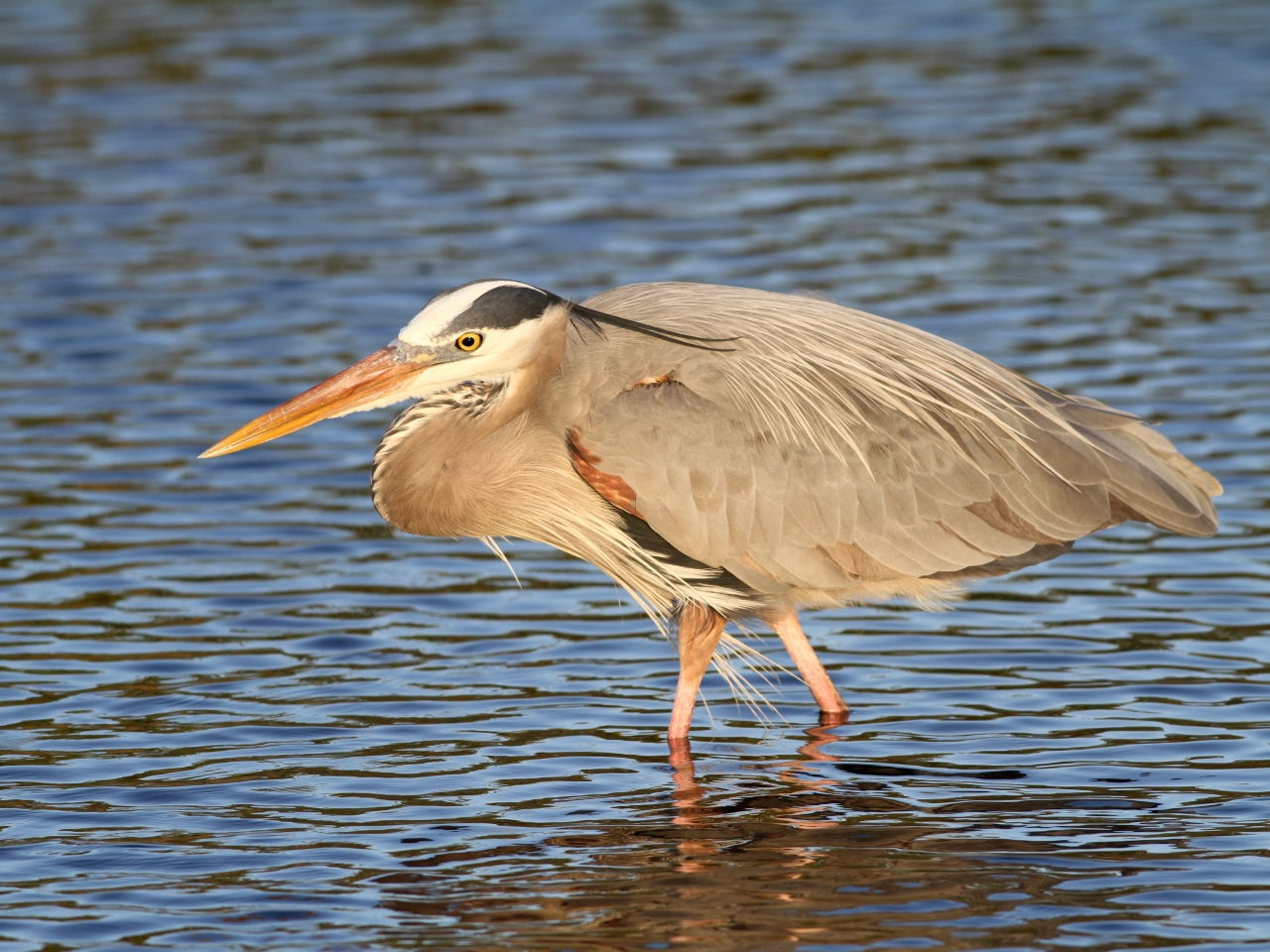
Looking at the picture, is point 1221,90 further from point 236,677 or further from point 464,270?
point 236,677

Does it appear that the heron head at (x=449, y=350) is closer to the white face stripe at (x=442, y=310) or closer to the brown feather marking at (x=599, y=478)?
the white face stripe at (x=442, y=310)

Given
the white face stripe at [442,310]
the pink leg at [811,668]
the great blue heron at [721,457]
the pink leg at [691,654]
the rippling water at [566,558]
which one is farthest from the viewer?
the pink leg at [811,668]

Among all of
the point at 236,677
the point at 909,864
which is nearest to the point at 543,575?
the point at 236,677

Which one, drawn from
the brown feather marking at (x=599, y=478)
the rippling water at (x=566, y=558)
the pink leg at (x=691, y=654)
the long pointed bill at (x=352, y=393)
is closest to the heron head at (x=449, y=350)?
the long pointed bill at (x=352, y=393)

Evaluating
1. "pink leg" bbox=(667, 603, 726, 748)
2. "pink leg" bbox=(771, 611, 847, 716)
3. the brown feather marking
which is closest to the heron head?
the brown feather marking

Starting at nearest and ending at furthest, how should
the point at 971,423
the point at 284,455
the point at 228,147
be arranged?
the point at 971,423
the point at 284,455
the point at 228,147

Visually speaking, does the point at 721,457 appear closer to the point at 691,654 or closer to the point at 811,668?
the point at 691,654

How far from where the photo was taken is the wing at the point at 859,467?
24.1ft

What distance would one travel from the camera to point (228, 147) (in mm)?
16984

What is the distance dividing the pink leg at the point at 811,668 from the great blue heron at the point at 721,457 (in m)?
0.01

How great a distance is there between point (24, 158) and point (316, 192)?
8.48ft

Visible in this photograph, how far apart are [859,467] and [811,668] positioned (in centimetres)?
85

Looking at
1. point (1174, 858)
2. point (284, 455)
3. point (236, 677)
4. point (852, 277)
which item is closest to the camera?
point (1174, 858)

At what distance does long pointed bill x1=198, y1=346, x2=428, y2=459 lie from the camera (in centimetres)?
727
